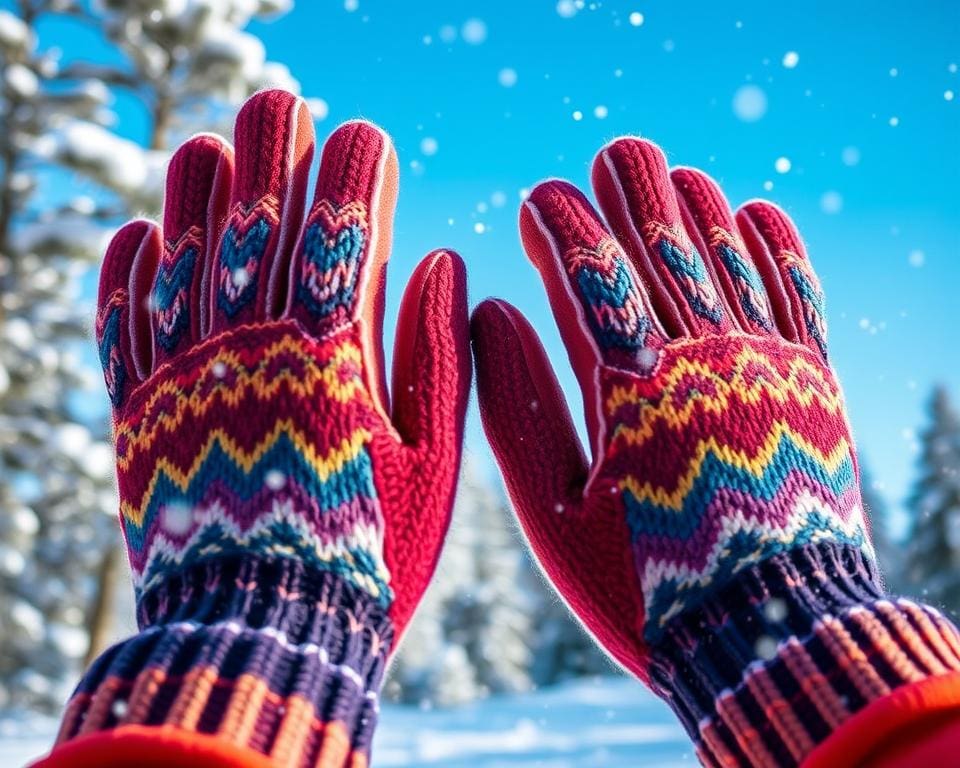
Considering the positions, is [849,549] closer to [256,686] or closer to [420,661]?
[256,686]

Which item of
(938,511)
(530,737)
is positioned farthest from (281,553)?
(938,511)

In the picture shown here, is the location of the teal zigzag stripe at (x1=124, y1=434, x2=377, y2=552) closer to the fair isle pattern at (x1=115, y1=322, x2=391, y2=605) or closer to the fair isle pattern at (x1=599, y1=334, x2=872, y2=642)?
the fair isle pattern at (x1=115, y1=322, x2=391, y2=605)

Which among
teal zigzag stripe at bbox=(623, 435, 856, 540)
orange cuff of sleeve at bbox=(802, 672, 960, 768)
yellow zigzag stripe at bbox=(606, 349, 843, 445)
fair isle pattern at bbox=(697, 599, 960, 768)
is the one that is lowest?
orange cuff of sleeve at bbox=(802, 672, 960, 768)

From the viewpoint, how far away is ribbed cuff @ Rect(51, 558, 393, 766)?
643mm

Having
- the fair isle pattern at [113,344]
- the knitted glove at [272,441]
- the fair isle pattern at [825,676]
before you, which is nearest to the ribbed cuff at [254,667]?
the knitted glove at [272,441]

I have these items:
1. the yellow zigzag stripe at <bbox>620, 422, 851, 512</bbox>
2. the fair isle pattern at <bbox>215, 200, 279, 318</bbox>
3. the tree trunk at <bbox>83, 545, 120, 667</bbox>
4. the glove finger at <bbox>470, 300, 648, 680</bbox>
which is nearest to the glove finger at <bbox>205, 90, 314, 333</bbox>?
the fair isle pattern at <bbox>215, 200, 279, 318</bbox>

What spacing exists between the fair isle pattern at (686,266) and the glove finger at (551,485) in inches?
9.3

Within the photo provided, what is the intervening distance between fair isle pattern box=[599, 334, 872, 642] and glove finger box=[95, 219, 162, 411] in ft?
2.27

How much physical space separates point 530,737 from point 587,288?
351 centimetres

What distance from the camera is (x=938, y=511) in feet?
25.6

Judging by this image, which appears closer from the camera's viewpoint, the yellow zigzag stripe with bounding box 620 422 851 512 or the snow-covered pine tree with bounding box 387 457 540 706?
the yellow zigzag stripe with bounding box 620 422 851 512

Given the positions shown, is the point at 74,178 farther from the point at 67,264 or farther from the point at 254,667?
the point at 254,667

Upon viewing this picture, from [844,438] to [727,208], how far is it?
1.50 feet

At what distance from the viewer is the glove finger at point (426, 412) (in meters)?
0.97
